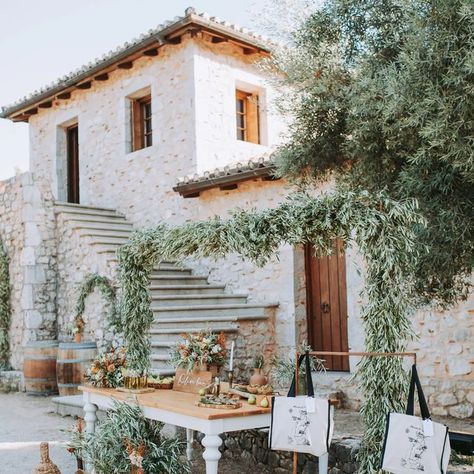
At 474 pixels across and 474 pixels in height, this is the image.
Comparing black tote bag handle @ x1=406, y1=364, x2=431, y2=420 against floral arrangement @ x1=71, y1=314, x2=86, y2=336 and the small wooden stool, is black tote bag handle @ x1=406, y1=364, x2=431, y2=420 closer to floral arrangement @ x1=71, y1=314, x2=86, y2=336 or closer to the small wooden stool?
the small wooden stool

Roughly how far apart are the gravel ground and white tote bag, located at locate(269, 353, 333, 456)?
1.10m

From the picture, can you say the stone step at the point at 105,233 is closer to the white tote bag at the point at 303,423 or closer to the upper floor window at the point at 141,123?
the upper floor window at the point at 141,123

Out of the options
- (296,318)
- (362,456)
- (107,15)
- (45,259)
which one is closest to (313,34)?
(362,456)

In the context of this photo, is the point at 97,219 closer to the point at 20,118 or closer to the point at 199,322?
the point at 199,322

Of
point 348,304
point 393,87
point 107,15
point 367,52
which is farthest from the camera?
point 107,15

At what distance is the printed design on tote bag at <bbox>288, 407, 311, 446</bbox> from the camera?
4.17 metres

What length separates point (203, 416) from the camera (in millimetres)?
4258

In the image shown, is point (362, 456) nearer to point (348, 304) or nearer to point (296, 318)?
point (348, 304)

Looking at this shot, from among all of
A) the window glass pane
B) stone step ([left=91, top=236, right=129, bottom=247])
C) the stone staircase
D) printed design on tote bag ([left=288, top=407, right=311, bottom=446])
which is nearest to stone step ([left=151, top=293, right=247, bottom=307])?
the stone staircase

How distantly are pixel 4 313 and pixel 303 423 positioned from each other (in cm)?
834

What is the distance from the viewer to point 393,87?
4645 millimetres

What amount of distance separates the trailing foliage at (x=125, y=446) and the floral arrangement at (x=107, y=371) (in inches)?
19.1

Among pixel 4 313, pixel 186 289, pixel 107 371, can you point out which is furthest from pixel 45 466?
pixel 4 313

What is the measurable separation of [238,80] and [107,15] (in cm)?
338
